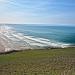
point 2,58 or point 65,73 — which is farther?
point 2,58

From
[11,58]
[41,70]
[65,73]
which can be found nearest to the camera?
[65,73]

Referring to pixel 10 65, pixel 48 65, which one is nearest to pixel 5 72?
pixel 10 65

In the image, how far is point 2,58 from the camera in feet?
97.7

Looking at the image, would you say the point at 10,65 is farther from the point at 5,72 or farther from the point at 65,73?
the point at 65,73

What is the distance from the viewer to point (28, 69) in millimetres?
23000

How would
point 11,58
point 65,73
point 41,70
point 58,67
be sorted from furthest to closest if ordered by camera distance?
point 11,58 → point 58,67 → point 41,70 → point 65,73

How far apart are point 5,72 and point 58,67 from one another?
539 cm

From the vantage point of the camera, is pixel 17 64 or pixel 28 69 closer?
pixel 28 69

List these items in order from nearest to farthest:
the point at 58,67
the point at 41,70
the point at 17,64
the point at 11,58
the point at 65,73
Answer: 1. the point at 65,73
2. the point at 41,70
3. the point at 58,67
4. the point at 17,64
5. the point at 11,58

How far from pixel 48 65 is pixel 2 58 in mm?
7389

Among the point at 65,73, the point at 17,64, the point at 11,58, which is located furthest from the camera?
the point at 11,58

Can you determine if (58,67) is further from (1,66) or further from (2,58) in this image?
(2,58)

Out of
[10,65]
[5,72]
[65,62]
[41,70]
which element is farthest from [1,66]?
[65,62]

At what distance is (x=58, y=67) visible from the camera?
24031mm
